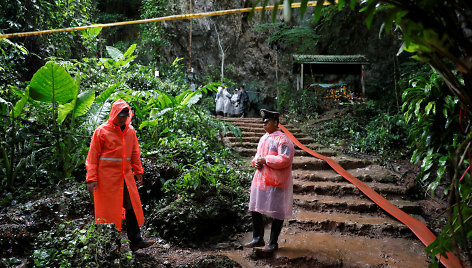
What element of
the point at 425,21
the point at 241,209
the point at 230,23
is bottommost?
the point at 241,209

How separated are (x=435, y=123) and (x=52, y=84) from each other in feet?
18.6

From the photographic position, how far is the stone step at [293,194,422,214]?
461 cm

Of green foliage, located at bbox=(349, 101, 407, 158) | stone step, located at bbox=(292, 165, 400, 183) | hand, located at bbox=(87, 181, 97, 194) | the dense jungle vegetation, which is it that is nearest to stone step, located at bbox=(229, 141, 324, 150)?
the dense jungle vegetation

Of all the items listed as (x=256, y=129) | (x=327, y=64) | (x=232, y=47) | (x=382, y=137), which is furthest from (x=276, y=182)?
(x=232, y=47)

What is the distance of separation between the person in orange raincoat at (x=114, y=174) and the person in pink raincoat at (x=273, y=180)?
1.38m

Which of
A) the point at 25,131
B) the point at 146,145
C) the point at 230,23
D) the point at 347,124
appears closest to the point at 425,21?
the point at 146,145

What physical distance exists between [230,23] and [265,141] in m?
17.0

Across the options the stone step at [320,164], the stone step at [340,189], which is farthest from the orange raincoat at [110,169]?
the stone step at [320,164]

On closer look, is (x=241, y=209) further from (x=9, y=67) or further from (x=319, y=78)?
(x=319, y=78)

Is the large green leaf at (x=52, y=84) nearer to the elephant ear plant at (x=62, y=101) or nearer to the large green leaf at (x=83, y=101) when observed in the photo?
the elephant ear plant at (x=62, y=101)

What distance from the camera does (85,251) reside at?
230 centimetres

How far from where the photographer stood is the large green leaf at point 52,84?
4.04m

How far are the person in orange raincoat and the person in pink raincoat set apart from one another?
1383mm

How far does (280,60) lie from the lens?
58.7 feet
